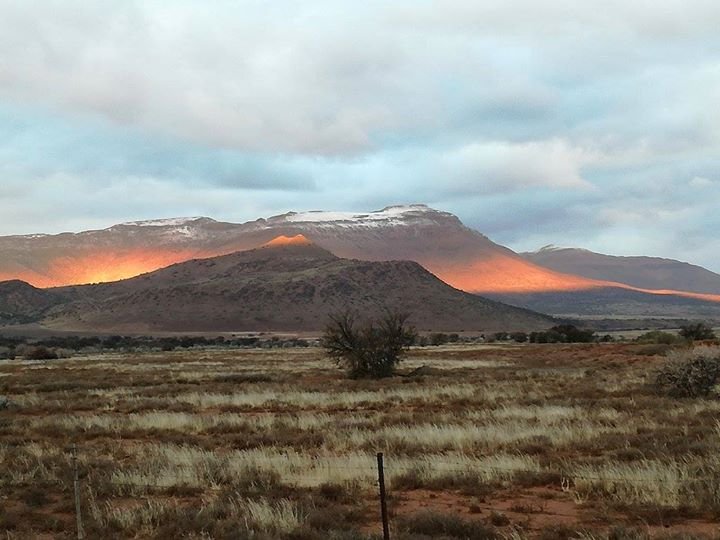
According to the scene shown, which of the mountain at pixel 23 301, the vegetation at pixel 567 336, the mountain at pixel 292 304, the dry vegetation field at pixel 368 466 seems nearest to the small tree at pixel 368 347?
the dry vegetation field at pixel 368 466

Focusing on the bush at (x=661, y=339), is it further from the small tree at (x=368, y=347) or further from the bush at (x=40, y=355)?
the bush at (x=40, y=355)

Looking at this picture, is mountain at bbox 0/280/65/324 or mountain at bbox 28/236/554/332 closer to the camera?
Answer: mountain at bbox 28/236/554/332

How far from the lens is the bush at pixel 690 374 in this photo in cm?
2198

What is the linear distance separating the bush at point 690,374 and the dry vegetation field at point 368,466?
1.08m

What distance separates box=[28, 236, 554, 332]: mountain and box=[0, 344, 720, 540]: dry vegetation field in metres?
101

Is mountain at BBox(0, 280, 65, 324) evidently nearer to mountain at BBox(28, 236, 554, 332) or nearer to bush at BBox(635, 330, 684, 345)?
mountain at BBox(28, 236, 554, 332)

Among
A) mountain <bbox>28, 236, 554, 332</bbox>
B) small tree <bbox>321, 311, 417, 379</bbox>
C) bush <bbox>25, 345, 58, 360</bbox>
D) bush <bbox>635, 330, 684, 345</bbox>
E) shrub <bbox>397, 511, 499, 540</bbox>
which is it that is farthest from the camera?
mountain <bbox>28, 236, 554, 332</bbox>

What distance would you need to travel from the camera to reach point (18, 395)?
2858 centimetres

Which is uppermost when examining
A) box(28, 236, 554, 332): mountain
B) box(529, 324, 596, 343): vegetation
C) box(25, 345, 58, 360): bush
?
box(28, 236, 554, 332): mountain

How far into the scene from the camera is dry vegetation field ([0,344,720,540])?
883 centimetres

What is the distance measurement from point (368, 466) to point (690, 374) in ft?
46.6

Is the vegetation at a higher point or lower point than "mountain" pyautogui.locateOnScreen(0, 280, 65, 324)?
lower

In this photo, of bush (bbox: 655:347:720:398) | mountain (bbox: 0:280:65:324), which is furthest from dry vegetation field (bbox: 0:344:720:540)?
mountain (bbox: 0:280:65:324)

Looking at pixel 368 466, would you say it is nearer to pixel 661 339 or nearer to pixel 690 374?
pixel 690 374
